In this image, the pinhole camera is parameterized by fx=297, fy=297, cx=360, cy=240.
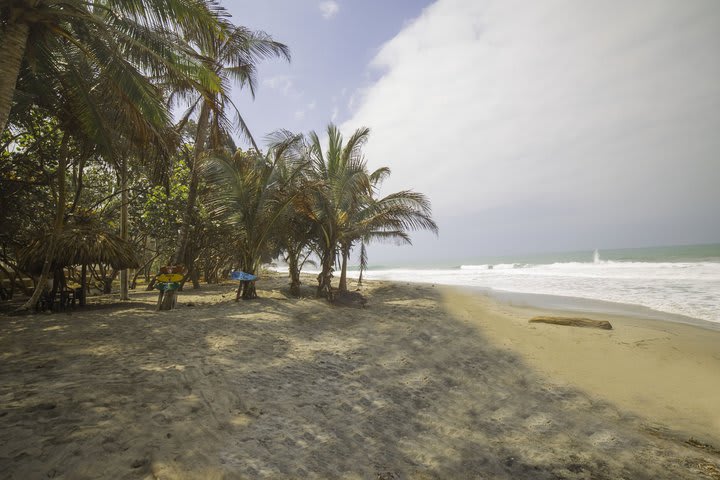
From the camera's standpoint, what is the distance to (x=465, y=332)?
6.35 m

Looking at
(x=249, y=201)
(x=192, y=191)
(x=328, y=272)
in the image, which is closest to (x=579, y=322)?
(x=328, y=272)

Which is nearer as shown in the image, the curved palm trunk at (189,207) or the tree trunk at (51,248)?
the tree trunk at (51,248)

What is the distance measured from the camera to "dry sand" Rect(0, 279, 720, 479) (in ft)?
7.16

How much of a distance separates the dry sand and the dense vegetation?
3.10 metres

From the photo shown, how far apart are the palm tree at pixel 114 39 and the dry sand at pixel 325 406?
3292mm

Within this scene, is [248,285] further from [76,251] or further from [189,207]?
[76,251]

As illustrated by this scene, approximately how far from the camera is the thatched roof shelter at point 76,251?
258 inches

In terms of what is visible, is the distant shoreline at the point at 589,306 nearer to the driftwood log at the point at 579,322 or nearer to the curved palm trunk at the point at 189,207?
the driftwood log at the point at 579,322

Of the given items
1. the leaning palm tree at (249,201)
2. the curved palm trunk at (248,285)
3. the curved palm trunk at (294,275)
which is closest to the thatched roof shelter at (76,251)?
the leaning palm tree at (249,201)

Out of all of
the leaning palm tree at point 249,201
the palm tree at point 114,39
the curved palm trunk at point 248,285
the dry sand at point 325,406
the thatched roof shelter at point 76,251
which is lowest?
the dry sand at point 325,406

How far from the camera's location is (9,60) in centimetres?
358

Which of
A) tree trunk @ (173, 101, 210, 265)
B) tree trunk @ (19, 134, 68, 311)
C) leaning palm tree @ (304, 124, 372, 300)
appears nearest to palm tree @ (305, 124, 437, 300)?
leaning palm tree @ (304, 124, 372, 300)

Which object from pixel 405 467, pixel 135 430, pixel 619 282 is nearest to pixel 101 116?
pixel 135 430

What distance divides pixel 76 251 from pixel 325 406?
23.0 ft
